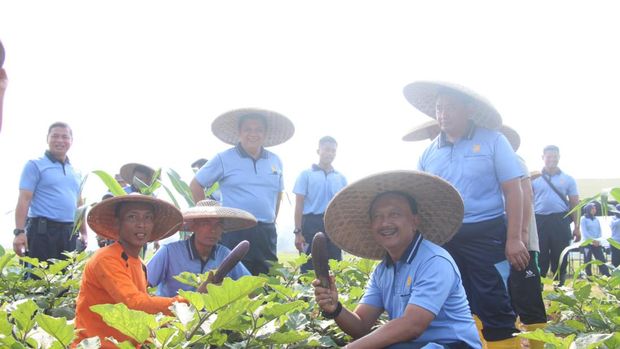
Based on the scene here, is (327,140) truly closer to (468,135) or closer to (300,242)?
(300,242)

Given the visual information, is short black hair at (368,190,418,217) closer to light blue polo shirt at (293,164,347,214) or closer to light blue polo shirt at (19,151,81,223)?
light blue polo shirt at (19,151,81,223)

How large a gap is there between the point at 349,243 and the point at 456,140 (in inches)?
38.8

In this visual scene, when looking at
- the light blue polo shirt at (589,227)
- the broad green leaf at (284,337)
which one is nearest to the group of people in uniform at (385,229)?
the broad green leaf at (284,337)

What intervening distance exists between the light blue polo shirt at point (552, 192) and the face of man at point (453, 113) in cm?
400

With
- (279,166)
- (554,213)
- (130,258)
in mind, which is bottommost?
(554,213)

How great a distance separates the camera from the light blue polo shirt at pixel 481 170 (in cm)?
321

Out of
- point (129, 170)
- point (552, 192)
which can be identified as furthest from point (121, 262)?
point (552, 192)

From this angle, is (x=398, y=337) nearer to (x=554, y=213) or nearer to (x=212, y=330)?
(x=212, y=330)

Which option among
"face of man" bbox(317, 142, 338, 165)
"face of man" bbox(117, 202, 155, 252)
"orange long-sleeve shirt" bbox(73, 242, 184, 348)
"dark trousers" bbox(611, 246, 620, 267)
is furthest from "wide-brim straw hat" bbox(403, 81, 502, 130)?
"dark trousers" bbox(611, 246, 620, 267)

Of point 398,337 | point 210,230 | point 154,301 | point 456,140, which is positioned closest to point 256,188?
point 210,230

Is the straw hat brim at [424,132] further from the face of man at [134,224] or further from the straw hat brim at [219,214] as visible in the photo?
the face of man at [134,224]

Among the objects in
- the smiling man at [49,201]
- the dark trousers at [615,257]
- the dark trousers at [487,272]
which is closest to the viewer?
the dark trousers at [487,272]

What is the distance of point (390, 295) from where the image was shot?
2.48 meters

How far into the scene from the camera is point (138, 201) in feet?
9.41
